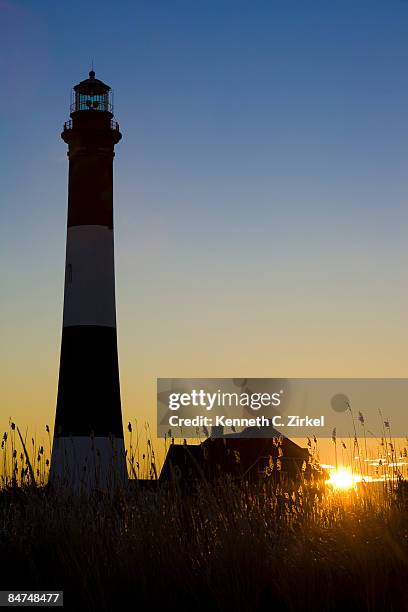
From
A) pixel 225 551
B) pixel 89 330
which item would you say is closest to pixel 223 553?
pixel 225 551

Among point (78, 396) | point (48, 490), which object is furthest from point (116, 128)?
point (48, 490)

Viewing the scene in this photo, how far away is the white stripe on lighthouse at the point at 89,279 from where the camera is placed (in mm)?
29875

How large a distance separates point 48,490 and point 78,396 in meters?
20.9

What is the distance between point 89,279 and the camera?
30.0 metres

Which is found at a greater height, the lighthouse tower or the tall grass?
the lighthouse tower

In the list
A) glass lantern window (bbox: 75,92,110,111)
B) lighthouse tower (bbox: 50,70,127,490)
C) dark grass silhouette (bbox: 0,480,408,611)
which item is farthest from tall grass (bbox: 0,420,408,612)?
glass lantern window (bbox: 75,92,110,111)

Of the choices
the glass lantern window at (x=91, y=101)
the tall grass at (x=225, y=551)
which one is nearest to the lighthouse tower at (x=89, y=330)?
the glass lantern window at (x=91, y=101)

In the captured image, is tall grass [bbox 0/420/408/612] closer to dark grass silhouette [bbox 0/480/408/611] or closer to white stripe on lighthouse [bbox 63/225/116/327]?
dark grass silhouette [bbox 0/480/408/611]

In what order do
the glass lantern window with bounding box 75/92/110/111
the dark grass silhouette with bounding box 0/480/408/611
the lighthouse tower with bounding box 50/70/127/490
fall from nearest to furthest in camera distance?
the dark grass silhouette with bounding box 0/480/408/611 → the lighthouse tower with bounding box 50/70/127/490 → the glass lantern window with bounding box 75/92/110/111

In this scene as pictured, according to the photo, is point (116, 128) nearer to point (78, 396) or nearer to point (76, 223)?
point (76, 223)

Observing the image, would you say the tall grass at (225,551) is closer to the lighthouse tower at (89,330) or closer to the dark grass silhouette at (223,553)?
the dark grass silhouette at (223,553)

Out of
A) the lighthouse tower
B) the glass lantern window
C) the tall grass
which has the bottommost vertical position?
the tall grass

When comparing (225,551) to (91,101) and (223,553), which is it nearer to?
(223,553)

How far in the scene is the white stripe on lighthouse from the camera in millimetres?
29875
